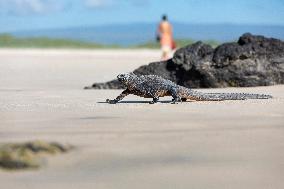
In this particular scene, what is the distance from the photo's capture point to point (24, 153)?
3.84 metres

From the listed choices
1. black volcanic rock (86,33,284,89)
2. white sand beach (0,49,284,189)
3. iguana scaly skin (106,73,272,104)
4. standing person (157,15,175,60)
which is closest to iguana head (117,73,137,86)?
iguana scaly skin (106,73,272,104)

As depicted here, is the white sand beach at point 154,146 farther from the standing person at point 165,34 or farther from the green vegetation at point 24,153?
the standing person at point 165,34

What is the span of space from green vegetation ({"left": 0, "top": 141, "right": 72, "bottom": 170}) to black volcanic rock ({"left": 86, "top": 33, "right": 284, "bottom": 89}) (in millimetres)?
7050

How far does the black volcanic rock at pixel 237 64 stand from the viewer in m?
10.8

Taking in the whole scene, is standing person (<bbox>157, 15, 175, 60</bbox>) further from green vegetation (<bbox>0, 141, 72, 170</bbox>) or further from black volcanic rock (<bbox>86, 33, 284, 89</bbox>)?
green vegetation (<bbox>0, 141, 72, 170</bbox>)

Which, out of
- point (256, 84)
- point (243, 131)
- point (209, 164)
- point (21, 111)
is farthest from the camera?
point (256, 84)

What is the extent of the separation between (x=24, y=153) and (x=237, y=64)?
7.40m

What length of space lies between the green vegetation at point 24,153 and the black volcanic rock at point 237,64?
705 cm

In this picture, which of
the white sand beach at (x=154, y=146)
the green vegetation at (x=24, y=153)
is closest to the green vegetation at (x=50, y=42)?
the white sand beach at (x=154, y=146)

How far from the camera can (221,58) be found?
10961mm

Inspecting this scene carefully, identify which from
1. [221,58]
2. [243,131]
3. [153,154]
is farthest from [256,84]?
[153,154]

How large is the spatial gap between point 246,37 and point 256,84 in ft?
2.96

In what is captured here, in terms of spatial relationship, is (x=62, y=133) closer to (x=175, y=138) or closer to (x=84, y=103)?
(x=175, y=138)

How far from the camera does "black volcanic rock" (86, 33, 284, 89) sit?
35.5 feet
